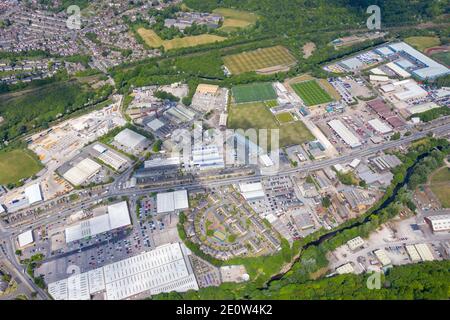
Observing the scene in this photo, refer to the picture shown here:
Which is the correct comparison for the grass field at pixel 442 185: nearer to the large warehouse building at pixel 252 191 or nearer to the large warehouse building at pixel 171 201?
the large warehouse building at pixel 252 191

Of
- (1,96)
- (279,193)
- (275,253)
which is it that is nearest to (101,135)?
(1,96)

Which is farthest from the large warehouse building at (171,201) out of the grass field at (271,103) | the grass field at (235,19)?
the grass field at (235,19)

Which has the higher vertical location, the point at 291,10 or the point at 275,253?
the point at 291,10

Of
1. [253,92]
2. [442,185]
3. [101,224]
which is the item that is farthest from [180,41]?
[442,185]

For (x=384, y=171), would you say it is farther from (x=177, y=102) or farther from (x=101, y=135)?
(x=101, y=135)

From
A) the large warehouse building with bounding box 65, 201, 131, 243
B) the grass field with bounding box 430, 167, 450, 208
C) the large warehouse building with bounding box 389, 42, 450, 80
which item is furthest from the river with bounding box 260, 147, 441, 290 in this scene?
the large warehouse building with bounding box 389, 42, 450, 80

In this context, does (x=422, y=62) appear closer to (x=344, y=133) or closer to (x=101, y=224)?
(x=344, y=133)
